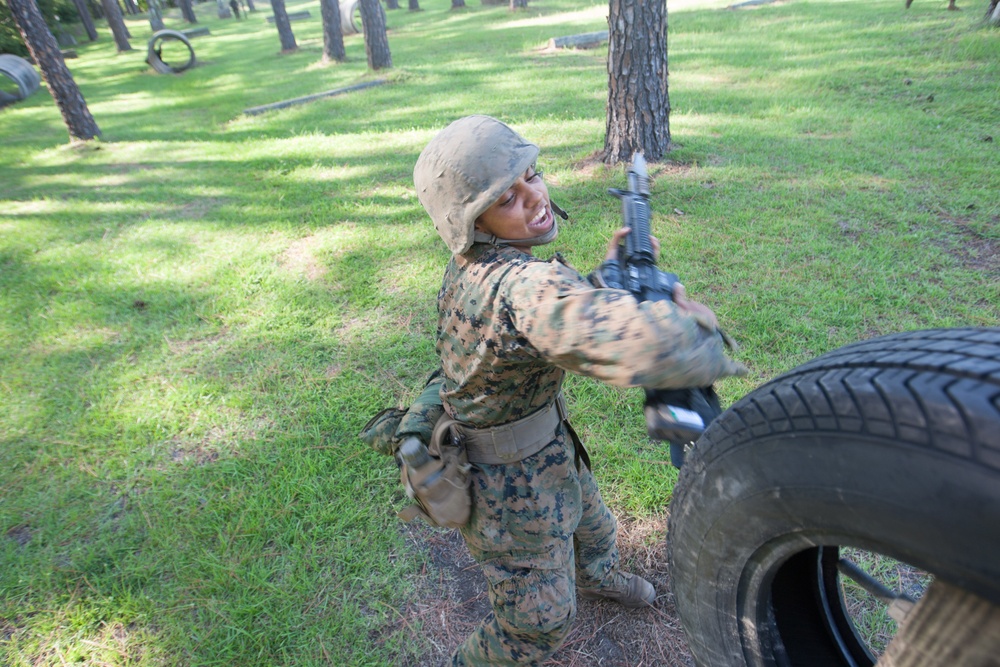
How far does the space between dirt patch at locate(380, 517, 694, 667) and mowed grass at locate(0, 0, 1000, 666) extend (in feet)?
0.27

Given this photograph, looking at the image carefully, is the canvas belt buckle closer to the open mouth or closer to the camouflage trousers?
the camouflage trousers

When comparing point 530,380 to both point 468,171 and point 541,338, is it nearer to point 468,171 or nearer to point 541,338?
point 541,338

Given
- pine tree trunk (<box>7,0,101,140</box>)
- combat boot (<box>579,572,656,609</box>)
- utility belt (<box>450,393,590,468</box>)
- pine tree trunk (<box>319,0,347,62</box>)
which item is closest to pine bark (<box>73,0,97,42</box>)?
pine tree trunk (<box>319,0,347,62</box>)

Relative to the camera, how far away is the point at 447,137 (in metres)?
1.60

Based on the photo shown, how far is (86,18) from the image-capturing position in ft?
82.3

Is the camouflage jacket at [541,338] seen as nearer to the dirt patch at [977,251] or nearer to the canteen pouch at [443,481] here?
the canteen pouch at [443,481]

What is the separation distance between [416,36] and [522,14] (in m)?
4.01

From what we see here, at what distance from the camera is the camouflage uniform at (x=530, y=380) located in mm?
1174

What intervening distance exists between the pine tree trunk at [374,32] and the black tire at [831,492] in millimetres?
12979

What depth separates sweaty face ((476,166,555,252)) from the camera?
159 centimetres

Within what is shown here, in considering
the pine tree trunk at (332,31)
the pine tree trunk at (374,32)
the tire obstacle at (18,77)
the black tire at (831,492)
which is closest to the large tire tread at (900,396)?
the black tire at (831,492)

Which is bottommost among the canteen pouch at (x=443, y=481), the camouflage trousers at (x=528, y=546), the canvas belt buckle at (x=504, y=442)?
the camouflage trousers at (x=528, y=546)

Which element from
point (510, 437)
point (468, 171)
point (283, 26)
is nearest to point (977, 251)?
point (510, 437)

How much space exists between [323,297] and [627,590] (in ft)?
10.9
